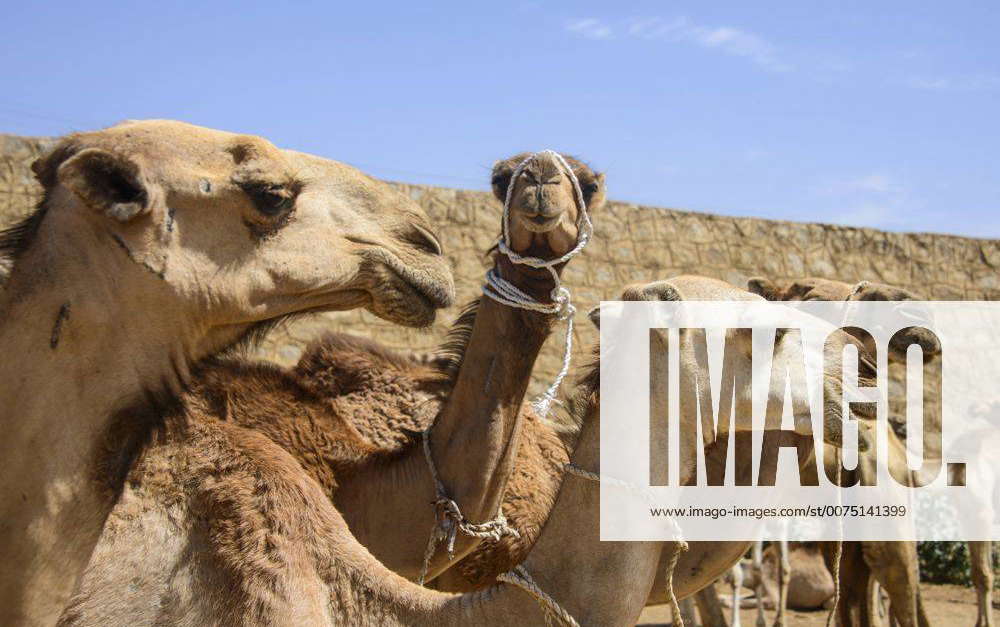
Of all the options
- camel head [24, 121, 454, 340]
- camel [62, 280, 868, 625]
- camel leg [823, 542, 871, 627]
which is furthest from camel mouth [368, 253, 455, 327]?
camel leg [823, 542, 871, 627]

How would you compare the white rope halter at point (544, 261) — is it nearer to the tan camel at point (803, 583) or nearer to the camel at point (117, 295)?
the camel at point (117, 295)

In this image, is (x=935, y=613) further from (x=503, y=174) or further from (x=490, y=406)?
(x=503, y=174)

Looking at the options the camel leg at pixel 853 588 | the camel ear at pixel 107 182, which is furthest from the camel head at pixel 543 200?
the camel leg at pixel 853 588

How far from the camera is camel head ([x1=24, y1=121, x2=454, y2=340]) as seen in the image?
2721 millimetres

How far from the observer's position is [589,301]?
42.1ft

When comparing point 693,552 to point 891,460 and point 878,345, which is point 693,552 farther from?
point 891,460

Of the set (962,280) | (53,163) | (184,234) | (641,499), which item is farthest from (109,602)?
(962,280)

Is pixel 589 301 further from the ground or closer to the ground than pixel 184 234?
further from the ground

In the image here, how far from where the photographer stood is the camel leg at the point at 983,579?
9.24 meters

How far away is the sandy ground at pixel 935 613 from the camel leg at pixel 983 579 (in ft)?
4.30

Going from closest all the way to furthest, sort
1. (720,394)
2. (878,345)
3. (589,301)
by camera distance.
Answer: (720,394) → (878,345) → (589,301)

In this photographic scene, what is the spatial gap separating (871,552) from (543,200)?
5.47 meters

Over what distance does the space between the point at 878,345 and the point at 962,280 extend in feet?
35.3

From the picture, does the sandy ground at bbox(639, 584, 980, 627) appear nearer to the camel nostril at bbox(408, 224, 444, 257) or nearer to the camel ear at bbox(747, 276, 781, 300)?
the camel ear at bbox(747, 276, 781, 300)
